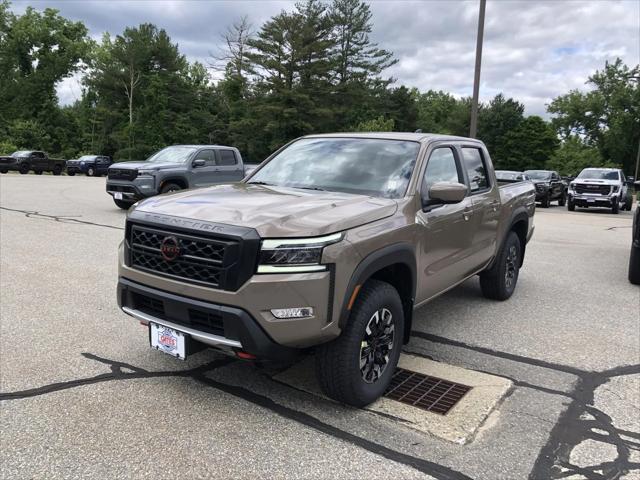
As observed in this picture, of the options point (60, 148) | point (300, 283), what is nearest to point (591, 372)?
point (300, 283)

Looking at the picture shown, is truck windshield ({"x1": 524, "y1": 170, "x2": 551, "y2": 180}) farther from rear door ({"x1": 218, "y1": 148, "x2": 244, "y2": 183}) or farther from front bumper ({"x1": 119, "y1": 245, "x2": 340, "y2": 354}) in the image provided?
front bumper ({"x1": 119, "y1": 245, "x2": 340, "y2": 354})

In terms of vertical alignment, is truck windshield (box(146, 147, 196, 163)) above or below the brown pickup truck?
above

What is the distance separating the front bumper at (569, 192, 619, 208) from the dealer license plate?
21833mm

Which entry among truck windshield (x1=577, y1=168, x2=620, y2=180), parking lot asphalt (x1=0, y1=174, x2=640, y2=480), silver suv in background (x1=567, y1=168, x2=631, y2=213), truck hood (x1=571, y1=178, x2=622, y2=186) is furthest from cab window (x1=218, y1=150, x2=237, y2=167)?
truck windshield (x1=577, y1=168, x2=620, y2=180)

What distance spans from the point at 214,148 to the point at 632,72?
60.1m

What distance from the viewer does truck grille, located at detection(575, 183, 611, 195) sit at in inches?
836

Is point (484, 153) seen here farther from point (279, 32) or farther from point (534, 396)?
point (279, 32)

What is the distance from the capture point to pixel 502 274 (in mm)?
6203

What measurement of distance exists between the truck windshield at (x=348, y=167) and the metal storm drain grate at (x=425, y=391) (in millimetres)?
1409

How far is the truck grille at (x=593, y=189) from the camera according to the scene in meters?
21.2

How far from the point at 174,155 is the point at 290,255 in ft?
40.3

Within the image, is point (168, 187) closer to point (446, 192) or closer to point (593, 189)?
point (446, 192)

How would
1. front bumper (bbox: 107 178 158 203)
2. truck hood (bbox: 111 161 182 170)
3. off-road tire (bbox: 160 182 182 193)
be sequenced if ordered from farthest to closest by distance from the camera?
off-road tire (bbox: 160 182 182 193) → truck hood (bbox: 111 161 182 170) → front bumper (bbox: 107 178 158 203)

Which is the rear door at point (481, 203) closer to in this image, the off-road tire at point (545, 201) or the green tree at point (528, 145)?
the off-road tire at point (545, 201)
